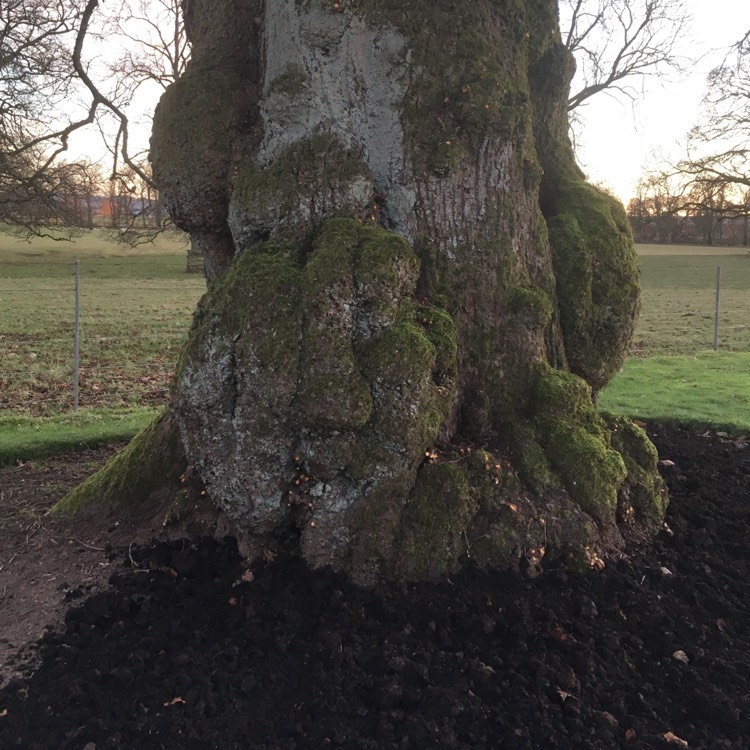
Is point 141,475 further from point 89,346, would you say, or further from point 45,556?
point 89,346

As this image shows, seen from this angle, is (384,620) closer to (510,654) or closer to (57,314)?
(510,654)

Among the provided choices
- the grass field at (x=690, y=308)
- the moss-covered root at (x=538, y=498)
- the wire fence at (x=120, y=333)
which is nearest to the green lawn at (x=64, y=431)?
the wire fence at (x=120, y=333)

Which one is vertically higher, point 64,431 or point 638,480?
point 638,480

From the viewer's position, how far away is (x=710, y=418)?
6.86 metres

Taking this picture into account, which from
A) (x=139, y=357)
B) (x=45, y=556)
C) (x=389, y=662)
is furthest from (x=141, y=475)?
(x=139, y=357)

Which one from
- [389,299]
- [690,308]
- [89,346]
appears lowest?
[89,346]

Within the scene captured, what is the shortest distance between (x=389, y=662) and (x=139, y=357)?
1153 cm

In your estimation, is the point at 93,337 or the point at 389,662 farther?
the point at 93,337

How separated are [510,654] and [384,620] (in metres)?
0.57

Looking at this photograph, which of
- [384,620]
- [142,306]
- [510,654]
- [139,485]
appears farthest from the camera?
[142,306]

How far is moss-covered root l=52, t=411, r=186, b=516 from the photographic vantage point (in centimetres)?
391

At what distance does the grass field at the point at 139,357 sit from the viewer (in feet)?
23.4

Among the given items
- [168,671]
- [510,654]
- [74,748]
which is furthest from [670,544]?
[74,748]

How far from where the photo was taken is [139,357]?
506 inches
